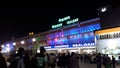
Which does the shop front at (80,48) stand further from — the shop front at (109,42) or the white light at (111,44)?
the white light at (111,44)

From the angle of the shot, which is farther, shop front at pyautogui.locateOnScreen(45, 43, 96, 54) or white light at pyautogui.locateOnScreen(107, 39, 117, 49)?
shop front at pyautogui.locateOnScreen(45, 43, 96, 54)

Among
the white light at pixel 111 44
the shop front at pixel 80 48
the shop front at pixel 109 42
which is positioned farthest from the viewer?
the shop front at pixel 80 48

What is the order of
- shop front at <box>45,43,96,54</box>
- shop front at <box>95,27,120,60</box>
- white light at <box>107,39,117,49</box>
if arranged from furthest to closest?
1. shop front at <box>45,43,96,54</box>
2. white light at <box>107,39,117,49</box>
3. shop front at <box>95,27,120,60</box>

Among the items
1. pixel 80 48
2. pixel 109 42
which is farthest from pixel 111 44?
pixel 80 48

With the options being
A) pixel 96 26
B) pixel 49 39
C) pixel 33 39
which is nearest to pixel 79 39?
pixel 96 26

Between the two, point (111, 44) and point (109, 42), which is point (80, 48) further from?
point (111, 44)

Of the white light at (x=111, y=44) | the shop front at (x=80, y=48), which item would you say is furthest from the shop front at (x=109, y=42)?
the shop front at (x=80, y=48)

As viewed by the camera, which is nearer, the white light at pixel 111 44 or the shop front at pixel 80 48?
the white light at pixel 111 44

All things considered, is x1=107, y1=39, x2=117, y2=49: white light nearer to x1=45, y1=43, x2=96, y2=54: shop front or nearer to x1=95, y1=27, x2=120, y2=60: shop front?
x1=95, y1=27, x2=120, y2=60: shop front

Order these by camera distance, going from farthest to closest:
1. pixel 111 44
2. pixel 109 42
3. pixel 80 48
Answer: pixel 80 48 < pixel 109 42 < pixel 111 44

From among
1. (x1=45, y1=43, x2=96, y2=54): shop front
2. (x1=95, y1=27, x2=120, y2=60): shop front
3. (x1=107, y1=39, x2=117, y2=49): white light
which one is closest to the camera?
(x1=95, y1=27, x2=120, y2=60): shop front

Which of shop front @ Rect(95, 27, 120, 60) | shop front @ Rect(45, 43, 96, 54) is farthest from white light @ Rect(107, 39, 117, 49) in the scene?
shop front @ Rect(45, 43, 96, 54)

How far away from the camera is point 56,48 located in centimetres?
9200

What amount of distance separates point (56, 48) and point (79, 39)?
49.1ft
